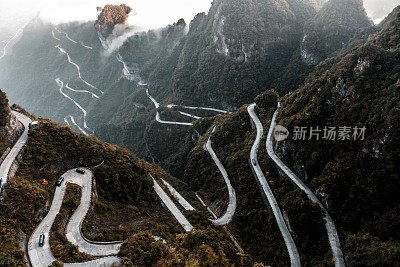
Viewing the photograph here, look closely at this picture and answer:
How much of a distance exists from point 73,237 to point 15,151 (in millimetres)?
21560

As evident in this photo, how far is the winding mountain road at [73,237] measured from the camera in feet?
98.0

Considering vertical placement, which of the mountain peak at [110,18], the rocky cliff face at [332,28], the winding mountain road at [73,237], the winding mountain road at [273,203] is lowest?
the winding mountain road at [73,237]

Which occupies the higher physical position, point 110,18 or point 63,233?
point 110,18

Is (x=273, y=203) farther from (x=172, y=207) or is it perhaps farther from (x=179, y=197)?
(x=179, y=197)

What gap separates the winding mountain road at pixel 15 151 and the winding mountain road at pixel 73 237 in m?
8.22

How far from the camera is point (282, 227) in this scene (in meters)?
42.2

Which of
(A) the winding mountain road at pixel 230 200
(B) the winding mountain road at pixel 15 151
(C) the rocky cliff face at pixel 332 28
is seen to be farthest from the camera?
(C) the rocky cliff face at pixel 332 28

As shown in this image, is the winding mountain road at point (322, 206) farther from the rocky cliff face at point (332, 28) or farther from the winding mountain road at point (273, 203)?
the rocky cliff face at point (332, 28)

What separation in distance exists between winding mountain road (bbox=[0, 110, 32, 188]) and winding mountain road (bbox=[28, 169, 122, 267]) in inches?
324

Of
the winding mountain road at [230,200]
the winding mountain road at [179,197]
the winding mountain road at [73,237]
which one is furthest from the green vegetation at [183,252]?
the winding mountain road at [179,197]

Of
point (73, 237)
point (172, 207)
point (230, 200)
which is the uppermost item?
point (230, 200)

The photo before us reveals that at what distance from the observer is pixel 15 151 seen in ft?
140

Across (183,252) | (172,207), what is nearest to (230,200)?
(172,207)

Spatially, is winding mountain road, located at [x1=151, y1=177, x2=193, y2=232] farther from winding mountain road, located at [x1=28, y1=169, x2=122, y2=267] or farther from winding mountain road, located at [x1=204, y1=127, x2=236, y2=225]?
winding mountain road, located at [x1=28, y1=169, x2=122, y2=267]
